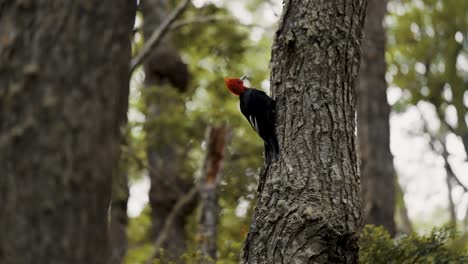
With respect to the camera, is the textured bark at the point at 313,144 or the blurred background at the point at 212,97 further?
the blurred background at the point at 212,97

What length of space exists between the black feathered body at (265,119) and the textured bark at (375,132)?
15.5ft

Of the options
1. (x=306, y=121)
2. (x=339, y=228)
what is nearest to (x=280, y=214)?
(x=339, y=228)

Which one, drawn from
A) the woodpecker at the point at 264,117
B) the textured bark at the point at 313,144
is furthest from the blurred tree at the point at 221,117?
the textured bark at the point at 313,144

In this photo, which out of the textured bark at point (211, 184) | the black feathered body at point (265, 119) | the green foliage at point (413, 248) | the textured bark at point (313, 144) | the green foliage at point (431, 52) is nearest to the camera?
the textured bark at point (313, 144)

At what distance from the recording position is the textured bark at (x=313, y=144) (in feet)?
14.6

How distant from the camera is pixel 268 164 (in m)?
4.88

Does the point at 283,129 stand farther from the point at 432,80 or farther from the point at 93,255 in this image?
the point at 432,80

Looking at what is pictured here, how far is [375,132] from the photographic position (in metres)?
10.5

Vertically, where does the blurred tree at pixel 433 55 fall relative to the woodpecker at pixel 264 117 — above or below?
above

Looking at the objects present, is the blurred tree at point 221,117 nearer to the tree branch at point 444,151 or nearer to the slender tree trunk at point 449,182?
the tree branch at point 444,151

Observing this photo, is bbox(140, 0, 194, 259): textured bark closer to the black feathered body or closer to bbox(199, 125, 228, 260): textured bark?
bbox(199, 125, 228, 260): textured bark

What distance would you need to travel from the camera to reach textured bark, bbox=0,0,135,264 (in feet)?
7.91

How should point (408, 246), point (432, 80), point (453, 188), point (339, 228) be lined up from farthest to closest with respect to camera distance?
point (453, 188)
point (432, 80)
point (408, 246)
point (339, 228)

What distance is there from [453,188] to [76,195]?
1801 cm
